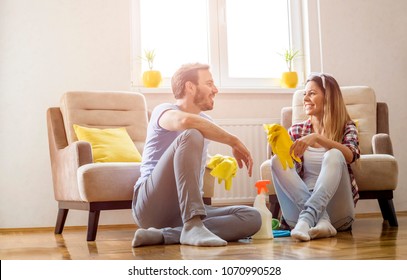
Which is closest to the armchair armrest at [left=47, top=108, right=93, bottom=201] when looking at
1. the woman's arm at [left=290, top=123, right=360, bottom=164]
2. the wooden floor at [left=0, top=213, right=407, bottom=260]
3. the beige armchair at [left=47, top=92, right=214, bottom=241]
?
the beige armchair at [left=47, top=92, right=214, bottom=241]

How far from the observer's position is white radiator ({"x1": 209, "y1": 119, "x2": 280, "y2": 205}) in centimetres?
401

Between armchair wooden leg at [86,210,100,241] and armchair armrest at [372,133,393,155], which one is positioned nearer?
armchair wooden leg at [86,210,100,241]

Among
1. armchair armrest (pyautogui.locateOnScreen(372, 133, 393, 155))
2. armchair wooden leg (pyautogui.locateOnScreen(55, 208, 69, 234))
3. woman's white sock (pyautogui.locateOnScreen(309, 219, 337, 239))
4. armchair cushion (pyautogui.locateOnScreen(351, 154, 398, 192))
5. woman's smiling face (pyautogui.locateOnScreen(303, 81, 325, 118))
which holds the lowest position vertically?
armchair wooden leg (pyautogui.locateOnScreen(55, 208, 69, 234))

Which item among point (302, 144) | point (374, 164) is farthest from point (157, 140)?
point (374, 164)

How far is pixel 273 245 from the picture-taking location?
2.20 metres

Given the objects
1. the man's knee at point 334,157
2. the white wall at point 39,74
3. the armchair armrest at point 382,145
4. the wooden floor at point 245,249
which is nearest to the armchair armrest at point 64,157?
the wooden floor at point 245,249

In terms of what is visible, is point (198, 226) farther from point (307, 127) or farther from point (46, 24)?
point (46, 24)

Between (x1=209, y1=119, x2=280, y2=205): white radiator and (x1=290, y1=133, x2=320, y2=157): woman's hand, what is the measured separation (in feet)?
4.78

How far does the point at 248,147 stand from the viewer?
406cm

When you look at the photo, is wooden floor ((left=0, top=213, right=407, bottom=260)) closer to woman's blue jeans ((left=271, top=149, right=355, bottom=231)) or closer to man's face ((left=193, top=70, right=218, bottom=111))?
woman's blue jeans ((left=271, top=149, right=355, bottom=231))

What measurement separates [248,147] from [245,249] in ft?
6.68

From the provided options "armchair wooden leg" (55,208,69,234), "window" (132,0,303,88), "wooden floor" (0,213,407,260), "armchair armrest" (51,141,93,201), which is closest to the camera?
"wooden floor" (0,213,407,260)

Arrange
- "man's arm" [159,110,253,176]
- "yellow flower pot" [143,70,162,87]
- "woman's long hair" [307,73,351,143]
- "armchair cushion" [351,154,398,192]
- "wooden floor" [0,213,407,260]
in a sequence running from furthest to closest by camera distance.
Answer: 1. "yellow flower pot" [143,70,162,87]
2. "armchair cushion" [351,154,398,192]
3. "woman's long hair" [307,73,351,143]
4. "man's arm" [159,110,253,176]
5. "wooden floor" [0,213,407,260]
